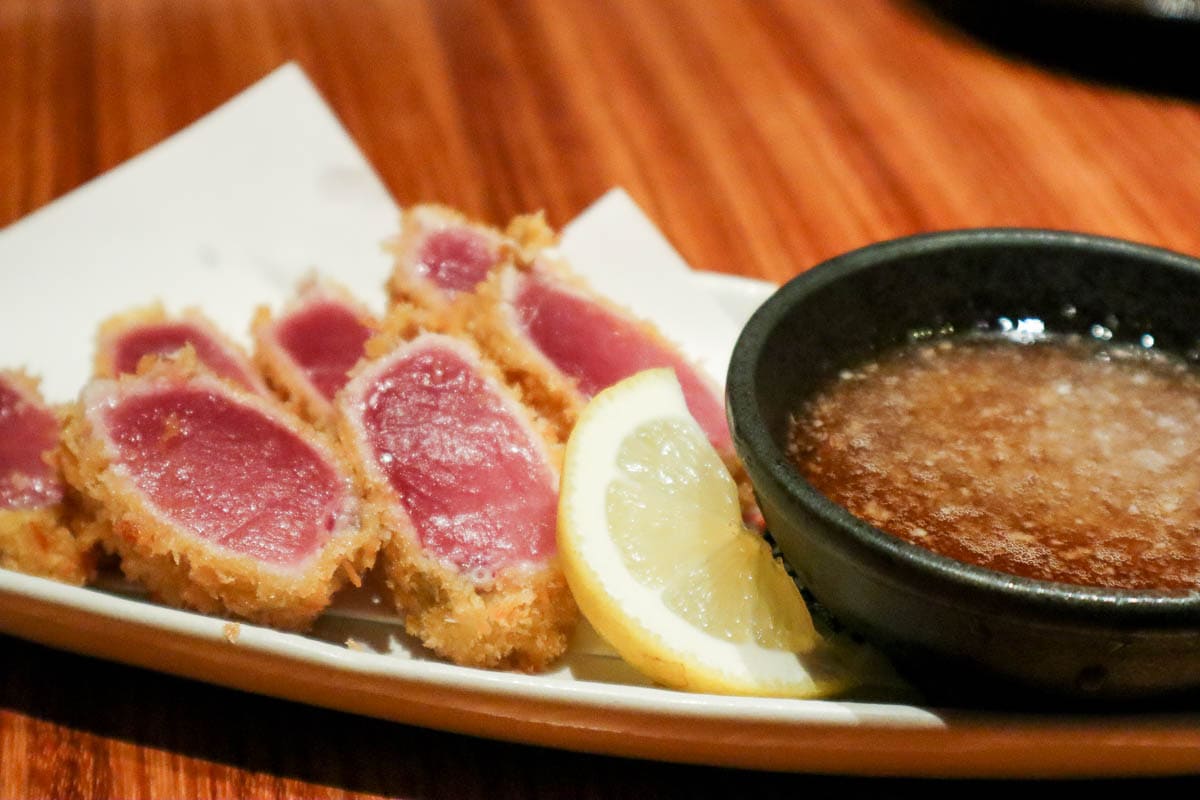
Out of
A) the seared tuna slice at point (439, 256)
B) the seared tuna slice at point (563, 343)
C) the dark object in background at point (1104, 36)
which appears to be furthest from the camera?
the dark object in background at point (1104, 36)

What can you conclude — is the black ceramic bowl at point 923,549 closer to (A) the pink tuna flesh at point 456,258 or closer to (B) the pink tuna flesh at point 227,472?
(B) the pink tuna flesh at point 227,472

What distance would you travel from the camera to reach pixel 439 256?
2305 millimetres

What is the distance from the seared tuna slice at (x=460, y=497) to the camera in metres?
1.58

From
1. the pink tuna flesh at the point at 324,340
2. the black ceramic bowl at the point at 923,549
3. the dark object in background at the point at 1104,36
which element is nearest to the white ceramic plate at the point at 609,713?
the black ceramic bowl at the point at 923,549

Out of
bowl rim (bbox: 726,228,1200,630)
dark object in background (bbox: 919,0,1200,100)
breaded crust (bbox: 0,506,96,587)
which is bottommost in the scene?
breaded crust (bbox: 0,506,96,587)

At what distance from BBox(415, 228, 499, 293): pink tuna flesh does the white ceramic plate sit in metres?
1.01

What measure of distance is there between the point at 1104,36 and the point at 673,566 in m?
2.77

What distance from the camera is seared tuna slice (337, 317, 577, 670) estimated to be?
158 centimetres

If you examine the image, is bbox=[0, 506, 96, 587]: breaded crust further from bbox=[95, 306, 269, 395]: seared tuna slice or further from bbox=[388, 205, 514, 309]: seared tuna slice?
bbox=[388, 205, 514, 309]: seared tuna slice

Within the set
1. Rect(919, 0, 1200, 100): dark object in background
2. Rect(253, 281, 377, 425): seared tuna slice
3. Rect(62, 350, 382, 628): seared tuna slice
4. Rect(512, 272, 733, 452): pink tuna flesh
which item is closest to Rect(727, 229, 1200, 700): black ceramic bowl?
Rect(512, 272, 733, 452): pink tuna flesh

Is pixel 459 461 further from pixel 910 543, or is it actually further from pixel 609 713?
pixel 910 543

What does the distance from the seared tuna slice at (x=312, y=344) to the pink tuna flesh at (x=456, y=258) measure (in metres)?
0.18

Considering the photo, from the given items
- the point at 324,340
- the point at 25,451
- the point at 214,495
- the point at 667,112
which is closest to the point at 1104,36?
the point at 667,112

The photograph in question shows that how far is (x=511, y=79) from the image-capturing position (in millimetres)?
3527
